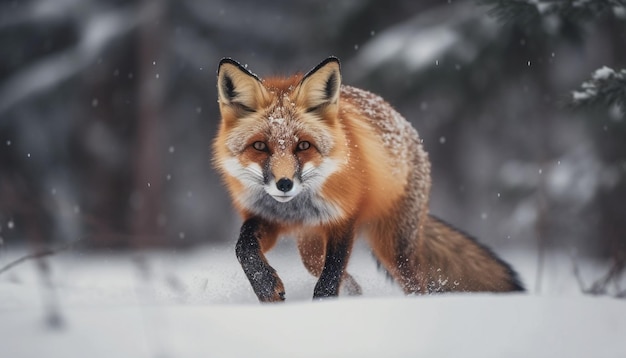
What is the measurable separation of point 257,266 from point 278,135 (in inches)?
34.8

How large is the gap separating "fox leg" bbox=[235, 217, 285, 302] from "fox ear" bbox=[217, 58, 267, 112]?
0.85m

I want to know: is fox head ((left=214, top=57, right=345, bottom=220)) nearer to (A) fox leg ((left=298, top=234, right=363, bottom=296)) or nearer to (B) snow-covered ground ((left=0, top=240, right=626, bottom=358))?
(A) fox leg ((left=298, top=234, right=363, bottom=296))

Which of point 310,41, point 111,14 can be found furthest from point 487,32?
point 111,14

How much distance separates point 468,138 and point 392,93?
940 cm

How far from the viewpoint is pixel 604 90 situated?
561cm

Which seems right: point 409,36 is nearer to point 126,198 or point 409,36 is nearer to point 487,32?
point 487,32

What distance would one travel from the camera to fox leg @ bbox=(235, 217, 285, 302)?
5.10m

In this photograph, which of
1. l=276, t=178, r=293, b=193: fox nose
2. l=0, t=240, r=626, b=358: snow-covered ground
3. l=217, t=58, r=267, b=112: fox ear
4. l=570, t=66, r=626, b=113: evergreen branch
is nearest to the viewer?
l=0, t=240, r=626, b=358: snow-covered ground

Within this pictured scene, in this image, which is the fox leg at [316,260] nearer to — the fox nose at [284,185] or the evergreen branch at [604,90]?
the fox nose at [284,185]

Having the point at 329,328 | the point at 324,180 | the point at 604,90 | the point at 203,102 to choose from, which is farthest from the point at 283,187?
the point at 203,102

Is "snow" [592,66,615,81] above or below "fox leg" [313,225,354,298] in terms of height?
above

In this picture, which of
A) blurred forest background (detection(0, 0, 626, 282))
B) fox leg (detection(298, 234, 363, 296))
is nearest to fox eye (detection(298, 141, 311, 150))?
fox leg (detection(298, 234, 363, 296))

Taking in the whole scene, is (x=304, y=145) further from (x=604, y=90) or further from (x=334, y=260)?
(x=604, y=90)

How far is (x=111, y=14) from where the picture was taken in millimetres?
18000
